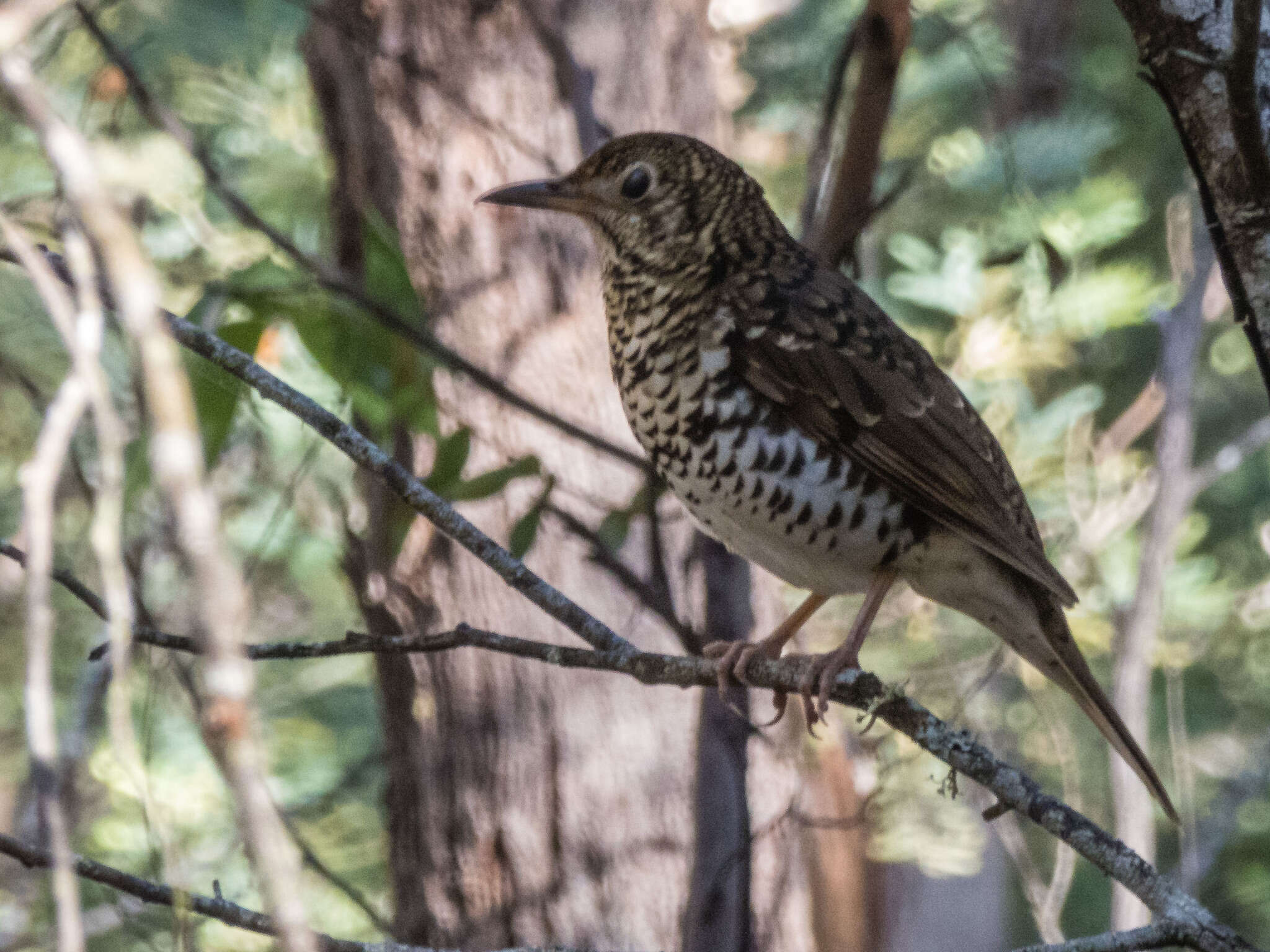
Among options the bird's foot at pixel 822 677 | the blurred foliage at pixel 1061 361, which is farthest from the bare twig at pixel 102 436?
the blurred foliage at pixel 1061 361

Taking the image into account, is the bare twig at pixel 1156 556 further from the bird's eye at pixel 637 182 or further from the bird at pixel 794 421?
the bird's eye at pixel 637 182

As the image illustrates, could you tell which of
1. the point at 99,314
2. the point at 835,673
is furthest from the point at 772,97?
the point at 99,314

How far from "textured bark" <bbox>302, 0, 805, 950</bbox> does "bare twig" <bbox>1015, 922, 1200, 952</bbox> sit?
2082 mm

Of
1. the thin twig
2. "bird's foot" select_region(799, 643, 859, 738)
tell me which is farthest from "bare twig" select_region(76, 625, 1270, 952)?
the thin twig

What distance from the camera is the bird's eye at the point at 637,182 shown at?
328cm

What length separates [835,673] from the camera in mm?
2805

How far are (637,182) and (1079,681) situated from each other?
62.2 inches

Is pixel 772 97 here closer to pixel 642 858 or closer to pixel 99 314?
pixel 642 858

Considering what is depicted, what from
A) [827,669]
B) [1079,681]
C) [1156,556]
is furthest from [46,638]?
[1156,556]

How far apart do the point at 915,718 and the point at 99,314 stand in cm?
168

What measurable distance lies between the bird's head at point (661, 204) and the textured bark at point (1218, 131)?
120 centimetres

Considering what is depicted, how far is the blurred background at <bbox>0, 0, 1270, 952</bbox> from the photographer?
3660mm

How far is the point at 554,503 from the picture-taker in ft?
13.6

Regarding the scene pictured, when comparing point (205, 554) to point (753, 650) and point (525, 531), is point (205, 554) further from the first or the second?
point (753, 650)
